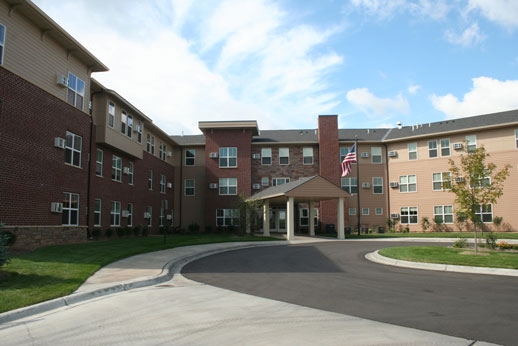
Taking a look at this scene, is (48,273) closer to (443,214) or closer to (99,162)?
(99,162)

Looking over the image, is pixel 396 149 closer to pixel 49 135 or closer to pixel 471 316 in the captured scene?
pixel 49 135

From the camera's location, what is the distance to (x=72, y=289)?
360 inches

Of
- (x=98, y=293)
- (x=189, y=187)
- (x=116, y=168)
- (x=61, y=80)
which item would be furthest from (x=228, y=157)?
(x=98, y=293)

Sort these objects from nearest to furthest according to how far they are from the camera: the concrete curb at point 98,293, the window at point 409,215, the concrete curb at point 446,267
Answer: the concrete curb at point 98,293 < the concrete curb at point 446,267 < the window at point 409,215

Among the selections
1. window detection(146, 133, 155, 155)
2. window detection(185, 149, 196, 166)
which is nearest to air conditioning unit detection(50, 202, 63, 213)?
window detection(146, 133, 155, 155)

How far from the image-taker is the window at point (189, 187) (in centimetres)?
4094

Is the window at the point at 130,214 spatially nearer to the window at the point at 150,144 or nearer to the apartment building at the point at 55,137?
the apartment building at the point at 55,137

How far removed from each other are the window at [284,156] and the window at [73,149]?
21424 mm

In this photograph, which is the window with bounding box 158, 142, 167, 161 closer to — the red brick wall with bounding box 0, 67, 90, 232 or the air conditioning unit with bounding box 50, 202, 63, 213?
the red brick wall with bounding box 0, 67, 90, 232

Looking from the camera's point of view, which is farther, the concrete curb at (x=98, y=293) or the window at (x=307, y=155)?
the window at (x=307, y=155)

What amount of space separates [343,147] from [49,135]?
89.5 ft

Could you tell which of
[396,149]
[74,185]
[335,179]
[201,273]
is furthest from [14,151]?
[396,149]

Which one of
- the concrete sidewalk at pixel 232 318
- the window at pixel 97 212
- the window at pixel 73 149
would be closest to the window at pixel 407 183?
the window at pixel 97 212

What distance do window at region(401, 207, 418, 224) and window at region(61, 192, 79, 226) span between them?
27.4 meters
